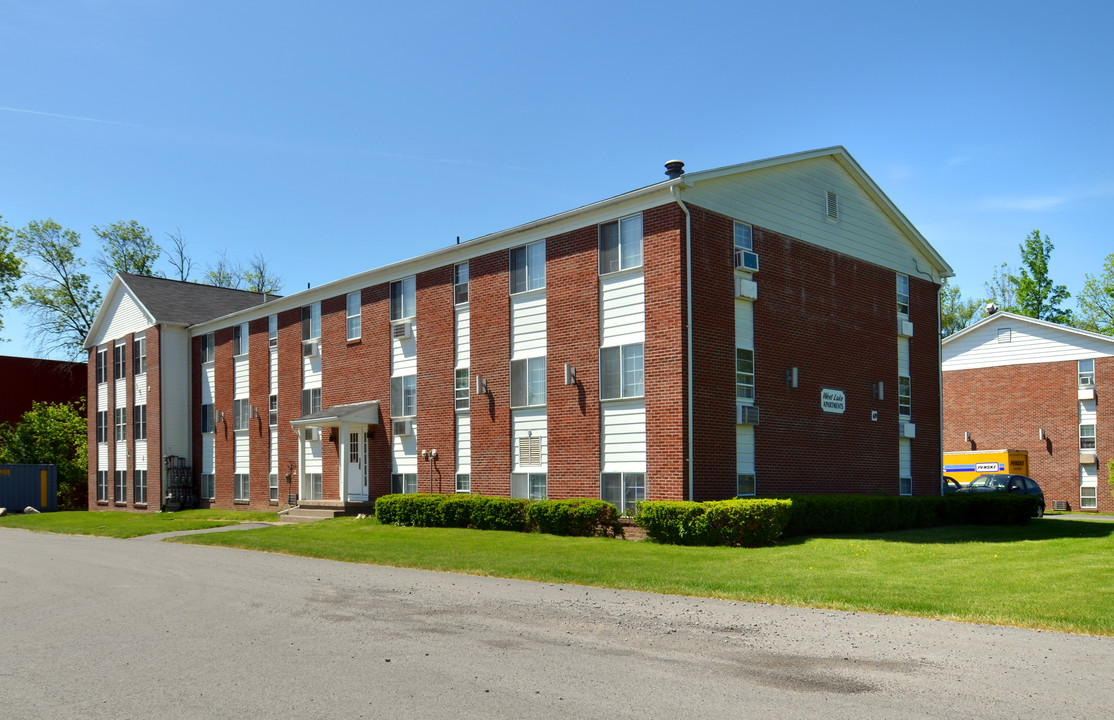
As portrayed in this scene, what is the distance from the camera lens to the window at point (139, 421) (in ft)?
131

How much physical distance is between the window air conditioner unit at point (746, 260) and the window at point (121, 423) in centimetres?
3022

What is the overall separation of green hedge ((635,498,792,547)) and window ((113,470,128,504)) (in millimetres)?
30596

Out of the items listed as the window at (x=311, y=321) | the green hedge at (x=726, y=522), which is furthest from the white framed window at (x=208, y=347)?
the green hedge at (x=726, y=522)

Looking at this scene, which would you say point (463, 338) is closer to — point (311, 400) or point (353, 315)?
point (353, 315)

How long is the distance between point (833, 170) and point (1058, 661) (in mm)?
19389

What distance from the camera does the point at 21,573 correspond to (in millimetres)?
15734

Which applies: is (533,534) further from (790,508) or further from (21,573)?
(21,573)

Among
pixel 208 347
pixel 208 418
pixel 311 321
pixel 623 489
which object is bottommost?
pixel 623 489

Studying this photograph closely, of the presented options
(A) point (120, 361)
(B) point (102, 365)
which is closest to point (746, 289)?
(A) point (120, 361)

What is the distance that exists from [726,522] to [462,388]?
10014 millimetres

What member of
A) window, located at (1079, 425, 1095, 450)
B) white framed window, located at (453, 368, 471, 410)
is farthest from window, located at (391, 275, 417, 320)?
window, located at (1079, 425, 1095, 450)

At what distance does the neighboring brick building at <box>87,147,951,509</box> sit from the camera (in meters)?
20.9

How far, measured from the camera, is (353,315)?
30.2 metres

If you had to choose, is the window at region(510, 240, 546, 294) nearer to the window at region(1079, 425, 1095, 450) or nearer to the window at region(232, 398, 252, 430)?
the window at region(232, 398, 252, 430)
